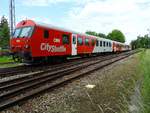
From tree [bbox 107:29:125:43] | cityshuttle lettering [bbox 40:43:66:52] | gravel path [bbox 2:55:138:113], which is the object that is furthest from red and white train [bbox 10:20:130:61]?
tree [bbox 107:29:125:43]

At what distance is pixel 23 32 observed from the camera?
59.5 ft

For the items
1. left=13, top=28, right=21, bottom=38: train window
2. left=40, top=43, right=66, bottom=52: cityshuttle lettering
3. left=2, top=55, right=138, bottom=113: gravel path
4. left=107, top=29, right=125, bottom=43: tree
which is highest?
left=107, top=29, right=125, bottom=43: tree

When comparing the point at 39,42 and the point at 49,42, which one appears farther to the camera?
the point at 49,42

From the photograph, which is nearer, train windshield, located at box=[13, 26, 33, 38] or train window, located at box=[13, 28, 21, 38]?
train windshield, located at box=[13, 26, 33, 38]

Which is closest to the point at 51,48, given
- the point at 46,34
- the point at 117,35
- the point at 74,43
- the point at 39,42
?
the point at 46,34

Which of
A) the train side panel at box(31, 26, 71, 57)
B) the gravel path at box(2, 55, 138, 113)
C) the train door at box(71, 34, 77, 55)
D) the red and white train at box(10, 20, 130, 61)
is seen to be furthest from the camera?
the train door at box(71, 34, 77, 55)

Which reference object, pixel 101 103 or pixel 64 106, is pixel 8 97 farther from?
pixel 101 103

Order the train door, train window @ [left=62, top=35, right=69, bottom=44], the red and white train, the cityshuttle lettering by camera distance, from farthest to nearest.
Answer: the train door
train window @ [left=62, top=35, right=69, bottom=44]
the cityshuttle lettering
the red and white train

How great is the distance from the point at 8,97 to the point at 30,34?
9251 mm

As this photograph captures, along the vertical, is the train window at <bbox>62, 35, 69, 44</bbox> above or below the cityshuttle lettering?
above

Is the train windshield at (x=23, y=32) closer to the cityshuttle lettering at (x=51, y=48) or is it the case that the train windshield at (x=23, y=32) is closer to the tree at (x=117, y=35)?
the cityshuttle lettering at (x=51, y=48)

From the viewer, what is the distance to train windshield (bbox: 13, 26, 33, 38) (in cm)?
1726

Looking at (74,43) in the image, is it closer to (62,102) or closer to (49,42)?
(49,42)

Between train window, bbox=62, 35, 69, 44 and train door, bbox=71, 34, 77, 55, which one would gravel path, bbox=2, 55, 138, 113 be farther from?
train door, bbox=71, 34, 77, 55
